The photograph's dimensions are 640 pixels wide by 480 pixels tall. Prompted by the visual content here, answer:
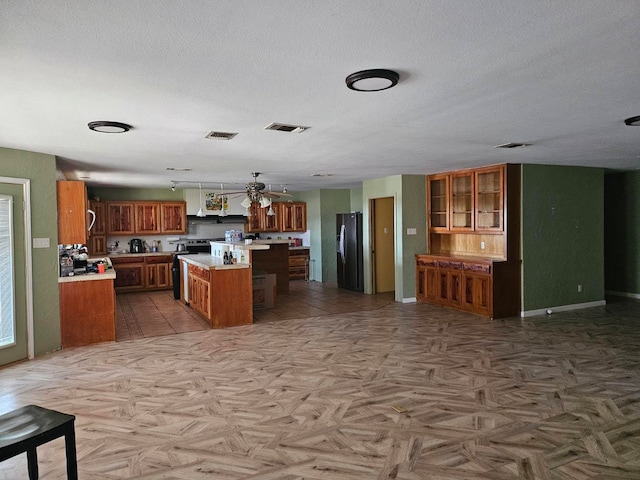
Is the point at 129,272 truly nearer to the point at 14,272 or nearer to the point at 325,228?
the point at 325,228

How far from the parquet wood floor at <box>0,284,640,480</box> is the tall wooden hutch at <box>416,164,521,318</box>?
831mm

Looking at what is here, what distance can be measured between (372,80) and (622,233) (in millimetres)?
7904

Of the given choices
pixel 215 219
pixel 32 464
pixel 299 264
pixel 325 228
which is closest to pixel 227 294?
pixel 32 464

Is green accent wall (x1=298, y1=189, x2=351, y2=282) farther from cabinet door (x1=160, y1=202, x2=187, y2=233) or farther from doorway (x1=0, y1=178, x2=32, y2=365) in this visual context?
doorway (x1=0, y1=178, x2=32, y2=365)

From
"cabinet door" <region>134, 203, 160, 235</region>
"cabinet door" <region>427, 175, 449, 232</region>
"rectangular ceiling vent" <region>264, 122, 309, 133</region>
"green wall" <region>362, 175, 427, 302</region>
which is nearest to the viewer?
"rectangular ceiling vent" <region>264, 122, 309, 133</region>

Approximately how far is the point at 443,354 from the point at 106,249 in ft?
25.6

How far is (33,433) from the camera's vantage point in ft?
6.86

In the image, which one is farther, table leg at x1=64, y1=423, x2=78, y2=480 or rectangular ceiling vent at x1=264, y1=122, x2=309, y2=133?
rectangular ceiling vent at x1=264, y1=122, x2=309, y2=133

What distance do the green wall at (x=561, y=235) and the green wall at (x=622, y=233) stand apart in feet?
4.21

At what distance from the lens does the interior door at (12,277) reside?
4.58m

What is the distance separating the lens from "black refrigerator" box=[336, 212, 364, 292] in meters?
9.05

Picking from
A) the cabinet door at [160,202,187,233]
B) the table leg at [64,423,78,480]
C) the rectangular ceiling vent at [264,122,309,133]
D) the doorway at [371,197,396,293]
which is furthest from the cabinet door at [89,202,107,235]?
the table leg at [64,423,78,480]

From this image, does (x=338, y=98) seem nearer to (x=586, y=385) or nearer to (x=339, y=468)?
(x=339, y=468)

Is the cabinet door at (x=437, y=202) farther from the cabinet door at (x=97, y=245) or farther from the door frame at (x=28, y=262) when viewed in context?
the cabinet door at (x=97, y=245)
